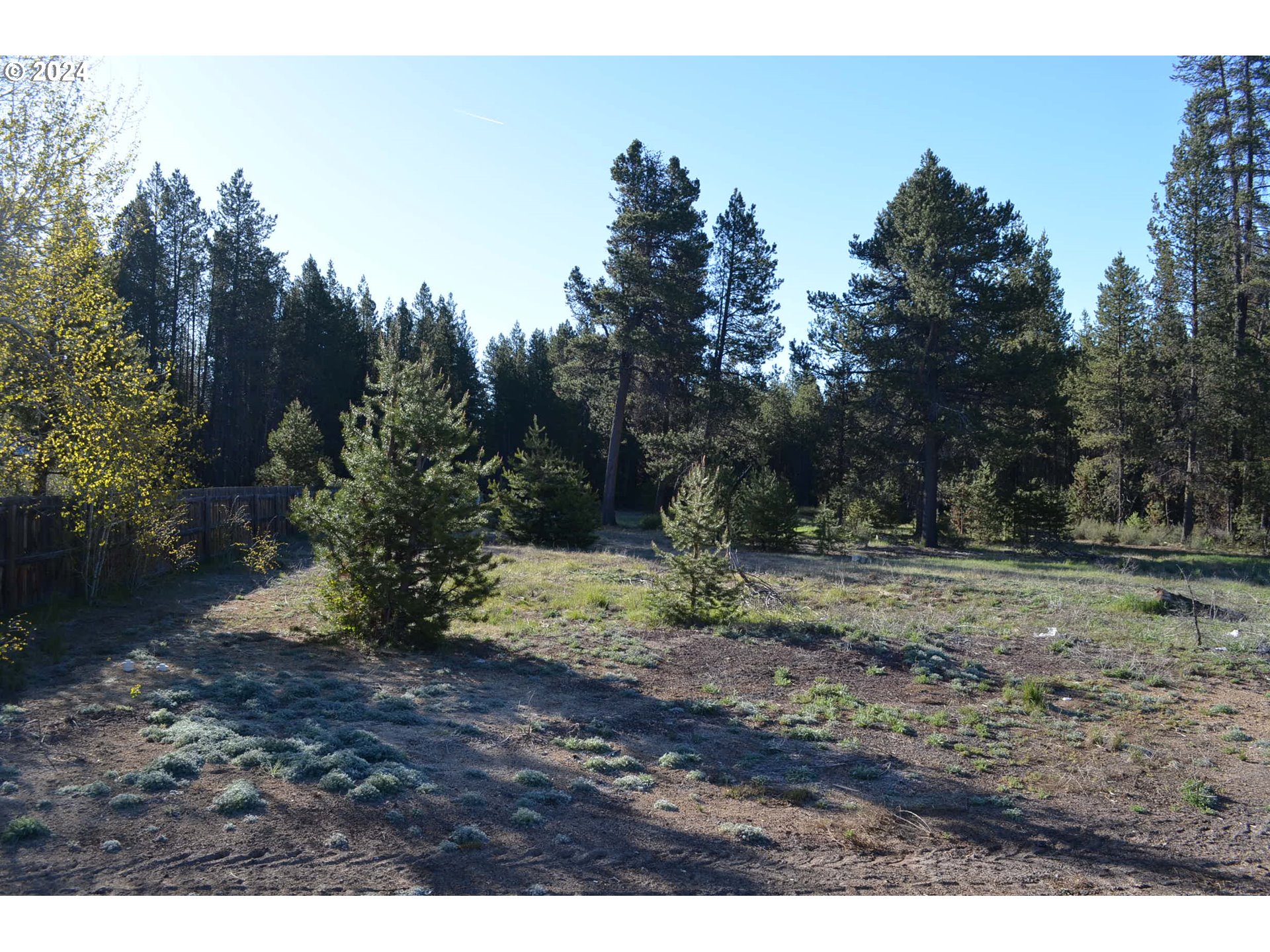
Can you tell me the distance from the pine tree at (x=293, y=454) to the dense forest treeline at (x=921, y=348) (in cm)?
327

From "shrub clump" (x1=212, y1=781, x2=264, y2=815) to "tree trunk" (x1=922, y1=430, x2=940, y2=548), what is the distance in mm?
25656

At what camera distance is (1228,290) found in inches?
1176

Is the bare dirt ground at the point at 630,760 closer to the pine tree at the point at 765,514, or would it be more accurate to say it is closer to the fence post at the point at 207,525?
the fence post at the point at 207,525

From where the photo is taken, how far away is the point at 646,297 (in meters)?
28.9

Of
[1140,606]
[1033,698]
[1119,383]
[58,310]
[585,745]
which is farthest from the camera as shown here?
[1119,383]

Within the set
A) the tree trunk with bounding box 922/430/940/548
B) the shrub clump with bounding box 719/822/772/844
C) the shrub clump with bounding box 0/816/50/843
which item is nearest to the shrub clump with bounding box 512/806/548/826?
the shrub clump with bounding box 719/822/772/844

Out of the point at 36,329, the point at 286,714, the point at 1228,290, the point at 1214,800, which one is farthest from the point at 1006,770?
the point at 1228,290

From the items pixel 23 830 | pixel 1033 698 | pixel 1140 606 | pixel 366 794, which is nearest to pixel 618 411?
pixel 1140 606

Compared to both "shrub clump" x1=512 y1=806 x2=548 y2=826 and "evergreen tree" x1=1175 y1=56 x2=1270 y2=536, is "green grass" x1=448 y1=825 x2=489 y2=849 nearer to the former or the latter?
"shrub clump" x1=512 y1=806 x2=548 y2=826

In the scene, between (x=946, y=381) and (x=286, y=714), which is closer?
(x=286, y=714)

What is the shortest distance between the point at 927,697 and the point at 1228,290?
30134 millimetres

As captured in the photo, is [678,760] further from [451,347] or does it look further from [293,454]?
[451,347]

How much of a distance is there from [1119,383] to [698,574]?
29.8 m

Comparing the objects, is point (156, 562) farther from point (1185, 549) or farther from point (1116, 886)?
point (1185, 549)
